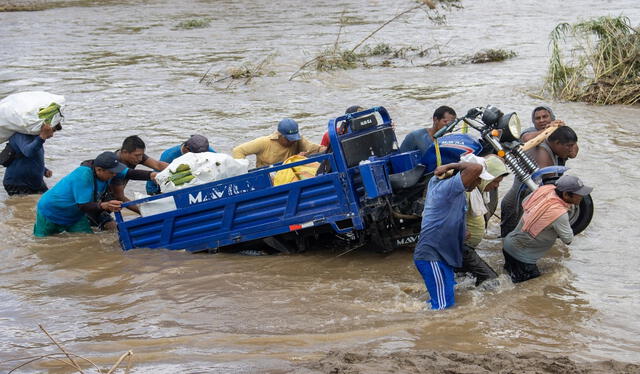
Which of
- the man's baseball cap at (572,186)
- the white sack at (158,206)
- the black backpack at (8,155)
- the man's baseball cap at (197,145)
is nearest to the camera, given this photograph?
the man's baseball cap at (572,186)

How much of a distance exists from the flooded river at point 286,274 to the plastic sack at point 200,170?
686 millimetres

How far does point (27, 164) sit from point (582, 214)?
631cm

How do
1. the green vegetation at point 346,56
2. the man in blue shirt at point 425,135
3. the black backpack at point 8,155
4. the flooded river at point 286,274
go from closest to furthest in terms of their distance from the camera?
A: the flooded river at point 286,274, the man in blue shirt at point 425,135, the black backpack at point 8,155, the green vegetation at point 346,56

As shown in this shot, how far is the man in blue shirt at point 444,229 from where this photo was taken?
18.8ft

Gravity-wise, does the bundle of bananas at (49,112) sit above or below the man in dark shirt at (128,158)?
above

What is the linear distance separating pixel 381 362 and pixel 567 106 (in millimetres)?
10328

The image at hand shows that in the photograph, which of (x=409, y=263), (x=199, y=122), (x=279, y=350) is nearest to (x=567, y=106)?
(x=199, y=122)

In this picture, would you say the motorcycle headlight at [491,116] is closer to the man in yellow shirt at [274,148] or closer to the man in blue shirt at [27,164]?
the man in yellow shirt at [274,148]

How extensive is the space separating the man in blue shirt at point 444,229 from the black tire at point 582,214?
6.24 ft

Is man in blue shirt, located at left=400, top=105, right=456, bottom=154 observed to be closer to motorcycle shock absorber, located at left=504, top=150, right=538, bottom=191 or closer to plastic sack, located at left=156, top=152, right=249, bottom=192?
motorcycle shock absorber, located at left=504, top=150, right=538, bottom=191

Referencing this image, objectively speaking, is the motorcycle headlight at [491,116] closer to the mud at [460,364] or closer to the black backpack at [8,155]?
the mud at [460,364]

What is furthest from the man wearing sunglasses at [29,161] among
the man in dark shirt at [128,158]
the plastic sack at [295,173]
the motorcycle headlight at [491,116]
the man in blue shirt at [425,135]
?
the motorcycle headlight at [491,116]

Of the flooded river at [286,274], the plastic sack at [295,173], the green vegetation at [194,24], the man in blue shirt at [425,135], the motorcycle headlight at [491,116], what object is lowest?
the flooded river at [286,274]

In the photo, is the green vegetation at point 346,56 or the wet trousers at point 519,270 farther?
the green vegetation at point 346,56
